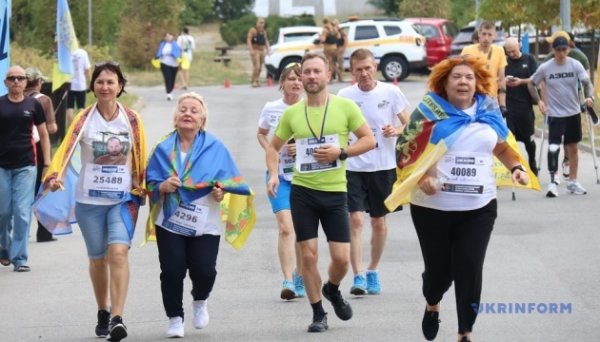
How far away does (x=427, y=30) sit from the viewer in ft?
139

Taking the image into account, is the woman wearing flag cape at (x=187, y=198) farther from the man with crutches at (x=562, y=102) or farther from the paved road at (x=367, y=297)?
the man with crutches at (x=562, y=102)

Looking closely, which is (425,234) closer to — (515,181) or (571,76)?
(515,181)

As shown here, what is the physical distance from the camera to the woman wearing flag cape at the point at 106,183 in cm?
909

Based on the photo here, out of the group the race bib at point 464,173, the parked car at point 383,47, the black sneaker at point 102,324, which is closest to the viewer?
the race bib at point 464,173

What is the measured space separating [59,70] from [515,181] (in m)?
14.2

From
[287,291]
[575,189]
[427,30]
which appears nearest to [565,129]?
[575,189]

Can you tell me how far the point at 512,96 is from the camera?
17.5m

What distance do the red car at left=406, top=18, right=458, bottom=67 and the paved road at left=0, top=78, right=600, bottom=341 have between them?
1004 inches

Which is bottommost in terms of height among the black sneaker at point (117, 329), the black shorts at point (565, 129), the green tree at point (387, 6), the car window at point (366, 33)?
the black sneaker at point (117, 329)

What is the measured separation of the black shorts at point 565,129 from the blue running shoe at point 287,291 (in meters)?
7.02

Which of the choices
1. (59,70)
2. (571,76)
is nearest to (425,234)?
(571,76)

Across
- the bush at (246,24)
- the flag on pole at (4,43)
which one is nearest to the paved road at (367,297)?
the flag on pole at (4,43)

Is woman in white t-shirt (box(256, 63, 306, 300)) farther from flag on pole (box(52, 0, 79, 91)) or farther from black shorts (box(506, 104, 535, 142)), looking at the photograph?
flag on pole (box(52, 0, 79, 91))

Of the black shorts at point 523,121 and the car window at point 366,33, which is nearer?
the black shorts at point 523,121
